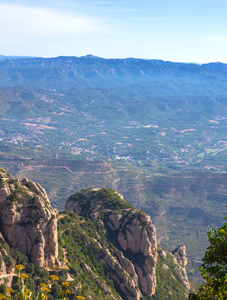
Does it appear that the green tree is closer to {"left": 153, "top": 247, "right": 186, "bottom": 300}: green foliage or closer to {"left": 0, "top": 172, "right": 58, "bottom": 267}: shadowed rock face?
{"left": 0, "top": 172, "right": 58, "bottom": 267}: shadowed rock face

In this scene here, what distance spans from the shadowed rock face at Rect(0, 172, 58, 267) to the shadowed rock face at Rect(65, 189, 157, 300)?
2179 centimetres

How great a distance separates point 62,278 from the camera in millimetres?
69125

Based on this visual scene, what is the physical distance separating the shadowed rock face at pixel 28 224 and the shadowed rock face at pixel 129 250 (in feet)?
71.5

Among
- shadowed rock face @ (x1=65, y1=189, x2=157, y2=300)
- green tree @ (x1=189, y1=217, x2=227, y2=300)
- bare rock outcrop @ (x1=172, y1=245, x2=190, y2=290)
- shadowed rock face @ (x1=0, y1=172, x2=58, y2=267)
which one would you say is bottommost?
bare rock outcrop @ (x1=172, y1=245, x2=190, y2=290)

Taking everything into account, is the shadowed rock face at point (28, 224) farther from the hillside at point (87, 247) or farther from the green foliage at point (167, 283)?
the green foliage at point (167, 283)

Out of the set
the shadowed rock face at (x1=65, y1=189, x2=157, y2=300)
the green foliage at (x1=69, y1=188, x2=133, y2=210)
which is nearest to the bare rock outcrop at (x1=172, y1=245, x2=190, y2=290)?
the shadowed rock face at (x1=65, y1=189, x2=157, y2=300)

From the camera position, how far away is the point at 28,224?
69938mm

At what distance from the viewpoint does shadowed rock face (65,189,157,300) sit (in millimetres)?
86375

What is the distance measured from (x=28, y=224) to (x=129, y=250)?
36.1 meters

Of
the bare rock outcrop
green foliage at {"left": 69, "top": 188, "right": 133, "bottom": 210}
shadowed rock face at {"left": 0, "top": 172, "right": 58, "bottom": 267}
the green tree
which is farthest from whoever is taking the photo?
the bare rock outcrop

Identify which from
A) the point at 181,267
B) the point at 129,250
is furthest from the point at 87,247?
the point at 181,267

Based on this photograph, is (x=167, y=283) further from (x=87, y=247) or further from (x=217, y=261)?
(x=217, y=261)

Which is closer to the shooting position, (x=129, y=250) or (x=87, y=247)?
(x=87, y=247)

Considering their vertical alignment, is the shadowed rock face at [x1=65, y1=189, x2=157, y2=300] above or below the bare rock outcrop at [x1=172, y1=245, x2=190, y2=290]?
above
